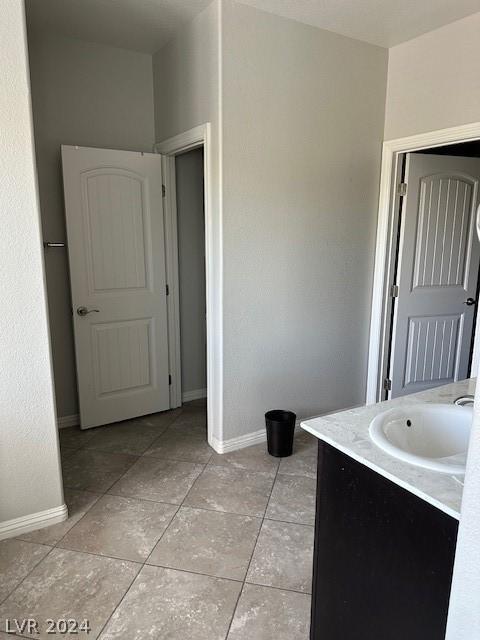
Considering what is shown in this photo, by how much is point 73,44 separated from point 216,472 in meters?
3.01

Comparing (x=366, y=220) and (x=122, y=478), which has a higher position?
(x=366, y=220)

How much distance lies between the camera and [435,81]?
288 cm

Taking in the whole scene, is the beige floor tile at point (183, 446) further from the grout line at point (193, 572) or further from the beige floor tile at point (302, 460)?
the grout line at point (193, 572)

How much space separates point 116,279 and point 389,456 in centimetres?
254

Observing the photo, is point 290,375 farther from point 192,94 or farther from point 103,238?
point 192,94

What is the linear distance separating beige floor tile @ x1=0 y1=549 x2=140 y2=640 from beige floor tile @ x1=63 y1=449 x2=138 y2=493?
0.56m

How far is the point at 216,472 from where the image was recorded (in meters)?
2.77

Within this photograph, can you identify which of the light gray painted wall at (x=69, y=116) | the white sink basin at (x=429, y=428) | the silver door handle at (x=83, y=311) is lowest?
the white sink basin at (x=429, y=428)

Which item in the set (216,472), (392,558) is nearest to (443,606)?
(392,558)

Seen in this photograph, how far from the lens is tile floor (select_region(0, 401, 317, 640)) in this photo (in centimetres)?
174

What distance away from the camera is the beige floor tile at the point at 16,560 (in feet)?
6.26

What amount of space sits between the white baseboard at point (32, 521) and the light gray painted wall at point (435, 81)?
321 centimetres

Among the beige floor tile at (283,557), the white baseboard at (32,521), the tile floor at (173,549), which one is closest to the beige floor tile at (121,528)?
the tile floor at (173,549)

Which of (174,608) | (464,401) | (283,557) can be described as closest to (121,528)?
(174,608)
